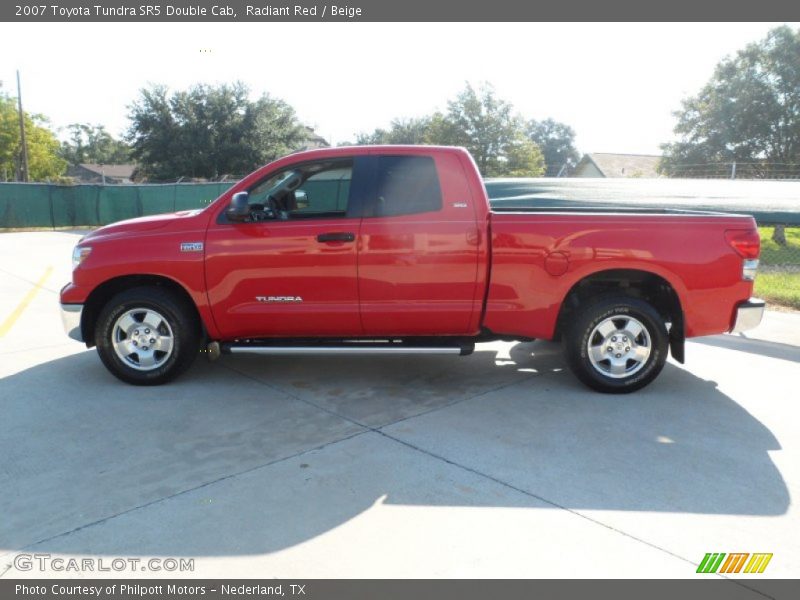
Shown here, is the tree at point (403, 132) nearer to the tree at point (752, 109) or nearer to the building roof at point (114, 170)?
the tree at point (752, 109)

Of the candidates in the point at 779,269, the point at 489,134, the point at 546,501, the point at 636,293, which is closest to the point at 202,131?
the point at 489,134

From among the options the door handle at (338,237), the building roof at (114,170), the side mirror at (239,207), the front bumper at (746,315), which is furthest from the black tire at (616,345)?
the building roof at (114,170)

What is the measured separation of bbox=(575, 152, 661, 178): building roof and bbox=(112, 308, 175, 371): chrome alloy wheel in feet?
148

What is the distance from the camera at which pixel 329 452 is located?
13.4 feet

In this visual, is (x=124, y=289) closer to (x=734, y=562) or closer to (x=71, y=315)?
(x=71, y=315)

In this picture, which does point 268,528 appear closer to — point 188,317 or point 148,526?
point 148,526

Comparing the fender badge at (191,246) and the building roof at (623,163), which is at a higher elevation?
the building roof at (623,163)

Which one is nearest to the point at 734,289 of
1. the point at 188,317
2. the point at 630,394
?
the point at 630,394

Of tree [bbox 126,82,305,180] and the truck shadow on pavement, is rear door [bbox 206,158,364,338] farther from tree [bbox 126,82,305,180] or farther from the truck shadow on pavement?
tree [bbox 126,82,305,180]

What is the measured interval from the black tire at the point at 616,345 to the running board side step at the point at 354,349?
900 millimetres

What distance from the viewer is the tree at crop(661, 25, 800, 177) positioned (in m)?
38.6

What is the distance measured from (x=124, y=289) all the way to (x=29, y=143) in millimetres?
58801

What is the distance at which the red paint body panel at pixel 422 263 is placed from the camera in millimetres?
4984
